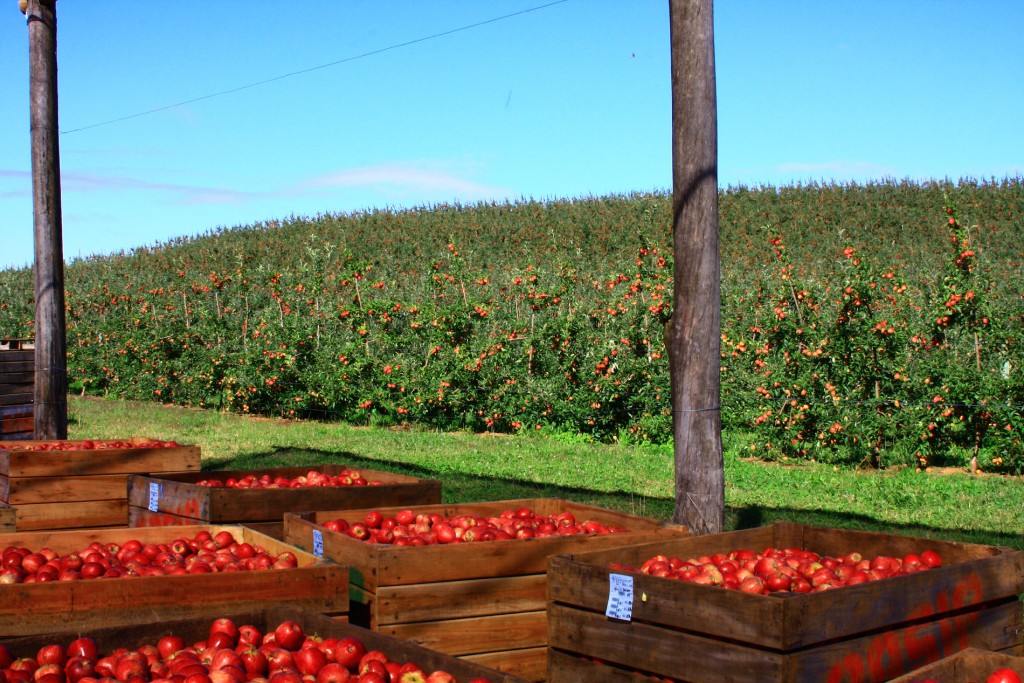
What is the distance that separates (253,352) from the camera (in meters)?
17.5

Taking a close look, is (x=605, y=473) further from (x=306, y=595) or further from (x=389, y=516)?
(x=306, y=595)

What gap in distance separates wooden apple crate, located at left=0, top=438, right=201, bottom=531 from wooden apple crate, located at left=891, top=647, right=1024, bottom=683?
5526mm

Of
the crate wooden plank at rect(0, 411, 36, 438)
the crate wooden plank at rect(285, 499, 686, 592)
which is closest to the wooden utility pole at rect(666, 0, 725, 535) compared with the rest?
the crate wooden plank at rect(285, 499, 686, 592)

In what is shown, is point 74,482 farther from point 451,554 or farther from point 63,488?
point 451,554

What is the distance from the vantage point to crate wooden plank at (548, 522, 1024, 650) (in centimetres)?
324

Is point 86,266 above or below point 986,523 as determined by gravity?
above

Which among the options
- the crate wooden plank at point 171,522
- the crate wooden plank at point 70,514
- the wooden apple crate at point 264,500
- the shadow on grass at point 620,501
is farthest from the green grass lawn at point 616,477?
the crate wooden plank at point 171,522

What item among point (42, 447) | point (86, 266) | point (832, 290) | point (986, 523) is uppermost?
point (86, 266)

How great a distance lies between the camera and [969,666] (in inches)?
122

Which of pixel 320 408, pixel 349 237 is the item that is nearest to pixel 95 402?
pixel 320 408

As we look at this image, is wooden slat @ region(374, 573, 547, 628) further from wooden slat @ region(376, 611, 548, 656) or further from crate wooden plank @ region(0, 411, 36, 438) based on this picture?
crate wooden plank @ region(0, 411, 36, 438)

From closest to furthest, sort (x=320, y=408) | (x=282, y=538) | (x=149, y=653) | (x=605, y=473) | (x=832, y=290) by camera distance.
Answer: (x=149, y=653) → (x=282, y=538) → (x=605, y=473) → (x=832, y=290) → (x=320, y=408)

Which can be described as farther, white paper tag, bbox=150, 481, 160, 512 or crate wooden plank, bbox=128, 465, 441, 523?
white paper tag, bbox=150, 481, 160, 512

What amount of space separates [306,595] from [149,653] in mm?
699
